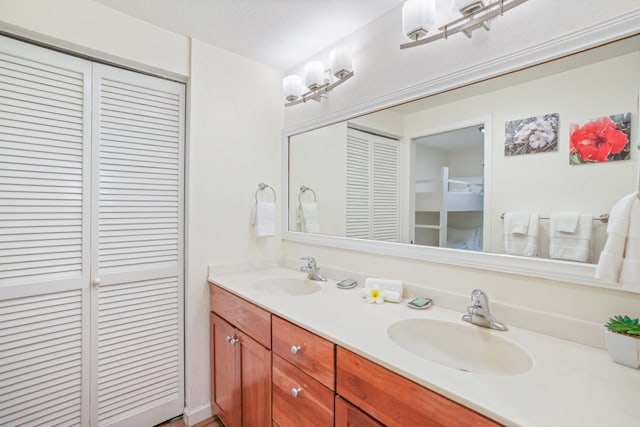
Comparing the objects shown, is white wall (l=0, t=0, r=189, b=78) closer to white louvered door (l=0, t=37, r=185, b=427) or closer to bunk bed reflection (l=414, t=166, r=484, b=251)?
white louvered door (l=0, t=37, r=185, b=427)

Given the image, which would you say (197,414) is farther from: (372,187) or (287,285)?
(372,187)

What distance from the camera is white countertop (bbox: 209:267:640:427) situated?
641 mm

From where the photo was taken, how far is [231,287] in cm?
164

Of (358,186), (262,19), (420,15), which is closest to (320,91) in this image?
(262,19)

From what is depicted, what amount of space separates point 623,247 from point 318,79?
5.19ft

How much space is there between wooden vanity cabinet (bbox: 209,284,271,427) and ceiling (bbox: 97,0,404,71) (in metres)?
1.50

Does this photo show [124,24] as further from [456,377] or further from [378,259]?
[456,377]

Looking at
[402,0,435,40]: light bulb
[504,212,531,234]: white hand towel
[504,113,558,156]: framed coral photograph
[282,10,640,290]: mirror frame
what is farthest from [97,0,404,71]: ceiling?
[504,212,531,234]: white hand towel

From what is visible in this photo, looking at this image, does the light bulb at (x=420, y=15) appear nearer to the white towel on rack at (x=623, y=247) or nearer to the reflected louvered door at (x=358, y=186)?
the reflected louvered door at (x=358, y=186)

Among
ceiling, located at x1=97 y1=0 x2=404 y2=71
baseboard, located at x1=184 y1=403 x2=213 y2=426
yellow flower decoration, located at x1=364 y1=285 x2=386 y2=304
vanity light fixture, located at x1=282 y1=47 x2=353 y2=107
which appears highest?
ceiling, located at x1=97 y1=0 x2=404 y2=71

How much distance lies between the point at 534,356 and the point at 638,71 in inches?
35.7

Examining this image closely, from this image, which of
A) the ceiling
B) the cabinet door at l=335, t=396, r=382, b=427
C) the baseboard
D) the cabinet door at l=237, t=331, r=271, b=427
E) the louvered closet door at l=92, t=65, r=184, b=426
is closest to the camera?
the cabinet door at l=335, t=396, r=382, b=427

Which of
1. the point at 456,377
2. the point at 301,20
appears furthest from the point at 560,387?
the point at 301,20

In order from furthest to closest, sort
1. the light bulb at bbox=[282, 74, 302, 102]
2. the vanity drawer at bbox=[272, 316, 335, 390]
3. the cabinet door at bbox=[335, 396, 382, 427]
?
the light bulb at bbox=[282, 74, 302, 102], the vanity drawer at bbox=[272, 316, 335, 390], the cabinet door at bbox=[335, 396, 382, 427]
